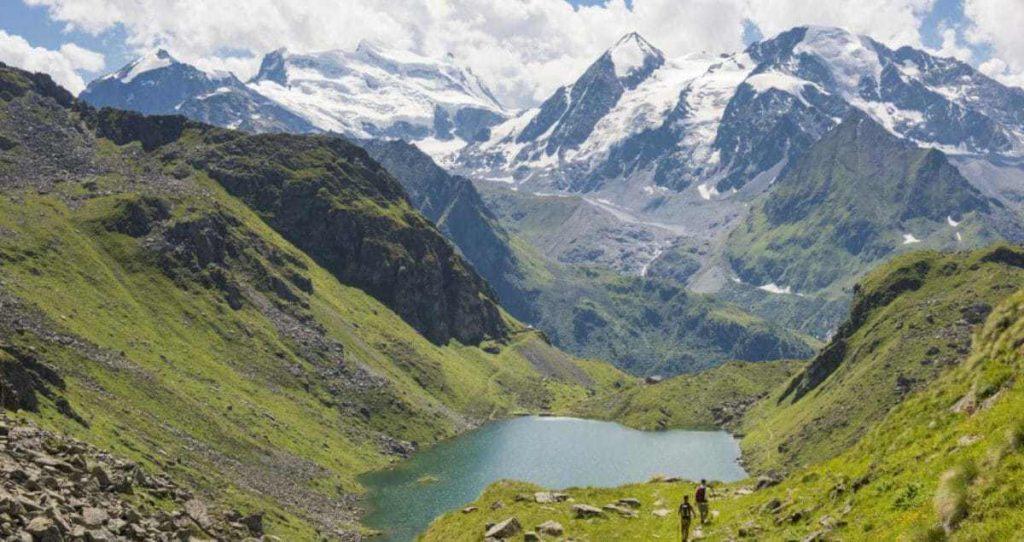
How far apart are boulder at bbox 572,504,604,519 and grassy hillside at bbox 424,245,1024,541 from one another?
0.77 meters

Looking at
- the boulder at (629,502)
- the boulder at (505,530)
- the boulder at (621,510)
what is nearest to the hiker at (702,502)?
the boulder at (621,510)

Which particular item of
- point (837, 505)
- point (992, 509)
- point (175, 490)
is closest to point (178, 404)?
point (175, 490)

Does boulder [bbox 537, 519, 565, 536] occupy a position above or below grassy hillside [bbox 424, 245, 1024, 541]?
below

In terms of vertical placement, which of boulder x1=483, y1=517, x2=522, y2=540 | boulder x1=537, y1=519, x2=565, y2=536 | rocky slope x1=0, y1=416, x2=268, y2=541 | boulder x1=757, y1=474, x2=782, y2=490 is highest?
boulder x1=757, y1=474, x2=782, y2=490

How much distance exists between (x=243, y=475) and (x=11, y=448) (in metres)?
123

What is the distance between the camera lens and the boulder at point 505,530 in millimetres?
58531

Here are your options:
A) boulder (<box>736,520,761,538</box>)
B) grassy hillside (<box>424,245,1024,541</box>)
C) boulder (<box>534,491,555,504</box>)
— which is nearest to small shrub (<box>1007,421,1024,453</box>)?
grassy hillside (<box>424,245,1024,541</box>)

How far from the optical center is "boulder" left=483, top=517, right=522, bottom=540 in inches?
2304

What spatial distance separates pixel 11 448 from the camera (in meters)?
64.9

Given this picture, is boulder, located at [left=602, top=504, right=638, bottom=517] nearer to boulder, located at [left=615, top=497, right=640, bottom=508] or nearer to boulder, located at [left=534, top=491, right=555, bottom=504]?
boulder, located at [left=615, top=497, right=640, bottom=508]

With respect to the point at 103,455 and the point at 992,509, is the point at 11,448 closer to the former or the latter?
the point at 103,455

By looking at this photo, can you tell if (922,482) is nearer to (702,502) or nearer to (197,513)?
(702,502)

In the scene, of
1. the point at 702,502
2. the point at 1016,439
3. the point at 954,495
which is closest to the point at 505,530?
the point at 702,502

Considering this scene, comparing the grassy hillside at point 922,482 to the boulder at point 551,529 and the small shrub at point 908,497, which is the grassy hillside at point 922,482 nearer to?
the small shrub at point 908,497
